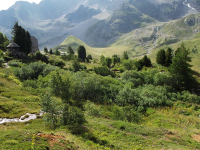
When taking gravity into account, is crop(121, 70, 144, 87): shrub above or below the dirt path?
above

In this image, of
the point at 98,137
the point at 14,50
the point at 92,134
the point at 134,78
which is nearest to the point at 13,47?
the point at 14,50

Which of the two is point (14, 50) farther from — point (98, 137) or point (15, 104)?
point (98, 137)

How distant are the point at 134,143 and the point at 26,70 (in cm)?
3469

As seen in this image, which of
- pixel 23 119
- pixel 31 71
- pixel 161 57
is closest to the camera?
pixel 23 119

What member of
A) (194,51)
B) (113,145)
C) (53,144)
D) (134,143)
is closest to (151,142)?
(134,143)

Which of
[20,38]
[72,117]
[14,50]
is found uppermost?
[20,38]

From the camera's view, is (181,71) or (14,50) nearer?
(181,71)

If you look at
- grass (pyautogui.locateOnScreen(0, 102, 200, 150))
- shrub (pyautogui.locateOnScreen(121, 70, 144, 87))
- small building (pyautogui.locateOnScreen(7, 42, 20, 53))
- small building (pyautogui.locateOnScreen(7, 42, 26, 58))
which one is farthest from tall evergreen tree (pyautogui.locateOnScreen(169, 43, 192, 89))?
small building (pyautogui.locateOnScreen(7, 42, 20, 53))

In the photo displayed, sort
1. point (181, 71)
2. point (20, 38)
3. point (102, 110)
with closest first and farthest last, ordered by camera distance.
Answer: point (102, 110), point (181, 71), point (20, 38)

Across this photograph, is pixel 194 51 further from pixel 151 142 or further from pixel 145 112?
pixel 151 142

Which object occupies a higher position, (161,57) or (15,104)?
(161,57)

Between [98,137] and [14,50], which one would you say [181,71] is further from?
[14,50]

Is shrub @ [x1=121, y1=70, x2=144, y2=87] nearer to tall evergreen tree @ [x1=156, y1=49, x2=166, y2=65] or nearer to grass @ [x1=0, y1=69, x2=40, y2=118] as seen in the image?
tall evergreen tree @ [x1=156, y1=49, x2=166, y2=65]

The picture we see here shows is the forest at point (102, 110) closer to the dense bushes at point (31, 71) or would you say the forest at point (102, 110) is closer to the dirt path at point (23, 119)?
the dense bushes at point (31, 71)
